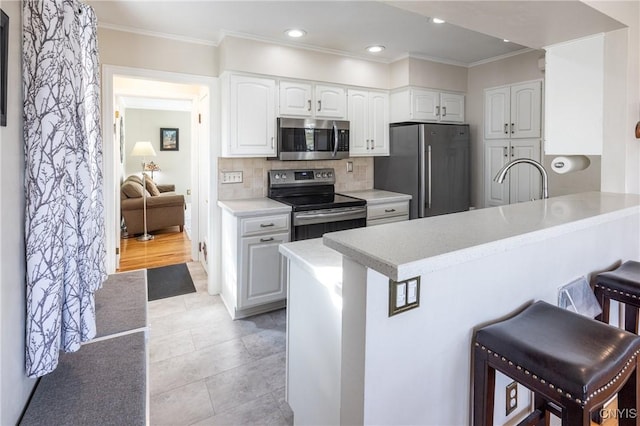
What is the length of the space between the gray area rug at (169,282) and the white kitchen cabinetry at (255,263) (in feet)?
2.65

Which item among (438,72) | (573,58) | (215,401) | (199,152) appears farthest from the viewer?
(199,152)

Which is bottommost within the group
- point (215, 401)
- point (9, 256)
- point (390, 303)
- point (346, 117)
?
point (215, 401)

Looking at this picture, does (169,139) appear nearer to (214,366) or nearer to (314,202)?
(314,202)

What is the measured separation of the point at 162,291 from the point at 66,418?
107 inches

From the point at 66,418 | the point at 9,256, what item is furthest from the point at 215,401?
the point at 9,256

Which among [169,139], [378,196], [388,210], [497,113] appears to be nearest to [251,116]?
[378,196]

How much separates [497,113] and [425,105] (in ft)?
2.57

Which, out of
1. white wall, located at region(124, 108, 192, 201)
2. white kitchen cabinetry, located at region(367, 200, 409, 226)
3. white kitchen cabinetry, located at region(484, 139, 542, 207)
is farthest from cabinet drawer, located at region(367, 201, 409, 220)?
white wall, located at region(124, 108, 192, 201)

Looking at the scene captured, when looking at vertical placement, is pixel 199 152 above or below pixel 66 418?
above

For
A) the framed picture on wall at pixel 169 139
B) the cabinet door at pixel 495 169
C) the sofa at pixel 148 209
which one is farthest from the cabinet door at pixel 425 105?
the framed picture on wall at pixel 169 139

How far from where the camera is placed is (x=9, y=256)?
0.99 m

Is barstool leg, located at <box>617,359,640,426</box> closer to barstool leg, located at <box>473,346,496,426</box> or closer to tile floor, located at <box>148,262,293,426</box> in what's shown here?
barstool leg, located at <box>473,346,496,426</box>

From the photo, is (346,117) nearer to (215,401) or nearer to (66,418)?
(215,401)

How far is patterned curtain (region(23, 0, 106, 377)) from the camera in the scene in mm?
1060
